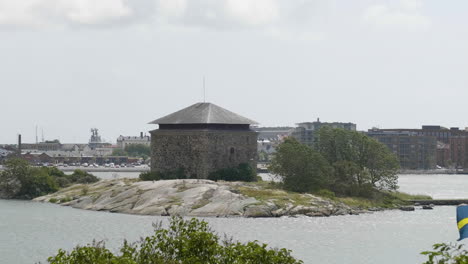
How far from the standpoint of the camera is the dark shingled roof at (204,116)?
106812 millimetres

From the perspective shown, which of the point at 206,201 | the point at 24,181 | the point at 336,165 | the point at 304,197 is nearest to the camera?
the point at 206,201

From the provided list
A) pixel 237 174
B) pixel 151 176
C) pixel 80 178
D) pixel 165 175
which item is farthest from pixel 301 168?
pixel 80 178

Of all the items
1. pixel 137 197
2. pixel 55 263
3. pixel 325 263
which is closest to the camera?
pixel 55 263

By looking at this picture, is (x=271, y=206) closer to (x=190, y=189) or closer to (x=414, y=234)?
(x=190, y=189)

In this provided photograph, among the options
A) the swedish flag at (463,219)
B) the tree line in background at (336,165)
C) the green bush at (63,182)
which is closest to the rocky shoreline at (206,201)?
the tree line in background at (336,165)

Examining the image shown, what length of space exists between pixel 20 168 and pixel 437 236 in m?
55.4

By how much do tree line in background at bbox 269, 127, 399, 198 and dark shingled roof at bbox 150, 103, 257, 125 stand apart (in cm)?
785

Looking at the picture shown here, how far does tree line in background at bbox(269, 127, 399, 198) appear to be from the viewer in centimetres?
9731

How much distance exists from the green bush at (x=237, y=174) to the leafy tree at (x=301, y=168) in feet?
24.5

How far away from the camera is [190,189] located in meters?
92.2

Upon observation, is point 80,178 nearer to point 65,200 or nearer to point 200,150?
point 65,200

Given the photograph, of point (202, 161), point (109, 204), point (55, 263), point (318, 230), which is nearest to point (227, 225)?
point (318, 230)

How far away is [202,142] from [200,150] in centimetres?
90

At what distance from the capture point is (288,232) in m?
75.0
